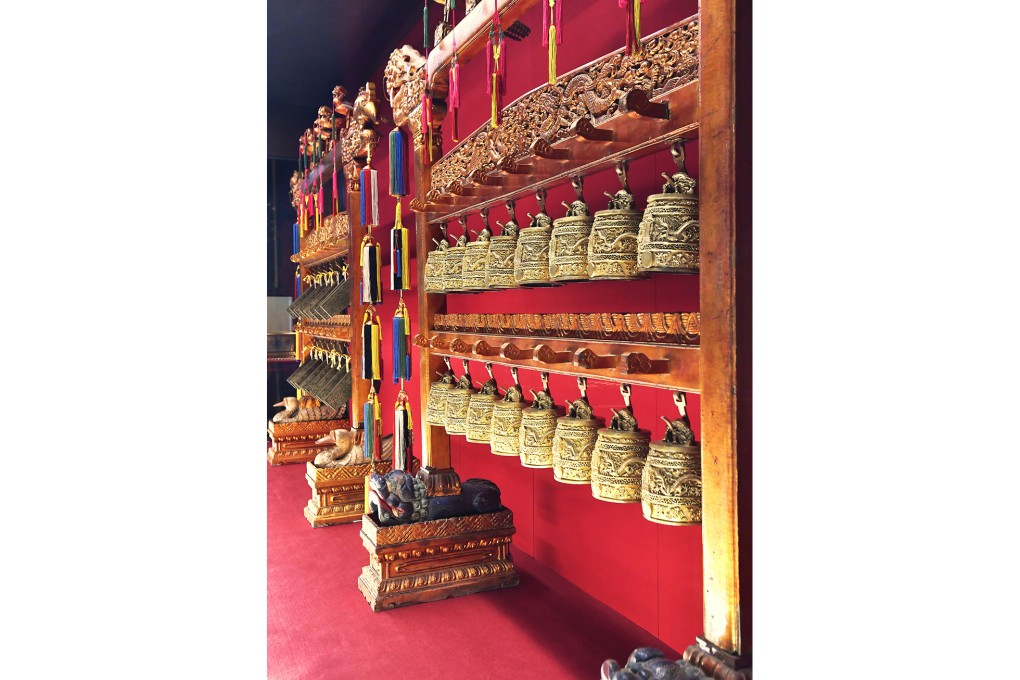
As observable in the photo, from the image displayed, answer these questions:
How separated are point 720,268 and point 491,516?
1194 millimetres

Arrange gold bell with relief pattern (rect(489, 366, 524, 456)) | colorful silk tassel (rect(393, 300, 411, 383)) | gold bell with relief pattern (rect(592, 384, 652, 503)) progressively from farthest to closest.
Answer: colorful silk tassel (rect(393, 300, 411, 383)) < gold bell with relief pattern (rect(489, 366, 524, 456)) < gold bell with relief pattern (rect(592, 384, 652, 503))

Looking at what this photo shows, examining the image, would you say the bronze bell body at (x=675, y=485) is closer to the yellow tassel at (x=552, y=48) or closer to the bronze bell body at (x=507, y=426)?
the bronze bell body at (x=507, y=426)

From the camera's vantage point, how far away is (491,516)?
187 cm

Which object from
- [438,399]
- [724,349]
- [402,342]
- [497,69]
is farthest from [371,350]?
[724,349]

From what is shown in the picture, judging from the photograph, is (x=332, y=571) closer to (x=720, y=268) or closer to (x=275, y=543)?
(x=275, y=543)

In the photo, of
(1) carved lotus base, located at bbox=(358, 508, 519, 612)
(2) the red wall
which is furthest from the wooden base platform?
(1) carved lotus base, located at bbox=(358, 508, 519, 612)

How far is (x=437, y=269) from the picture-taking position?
70.7 inches

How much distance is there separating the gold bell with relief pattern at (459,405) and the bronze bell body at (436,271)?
22cm

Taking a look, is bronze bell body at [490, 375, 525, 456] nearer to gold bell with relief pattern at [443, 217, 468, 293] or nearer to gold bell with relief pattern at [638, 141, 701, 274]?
gold bell with relief pattern at [443, 217, 468, 293]

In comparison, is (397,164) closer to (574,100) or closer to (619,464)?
(574,100)

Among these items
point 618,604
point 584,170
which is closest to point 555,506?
point 618,604

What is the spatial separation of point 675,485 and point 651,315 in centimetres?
27

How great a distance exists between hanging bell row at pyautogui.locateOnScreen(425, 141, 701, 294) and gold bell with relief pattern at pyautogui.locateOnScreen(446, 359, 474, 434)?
26 cm

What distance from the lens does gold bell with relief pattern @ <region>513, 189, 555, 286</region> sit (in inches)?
52.9
